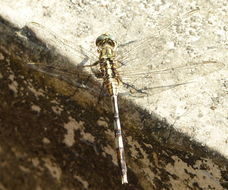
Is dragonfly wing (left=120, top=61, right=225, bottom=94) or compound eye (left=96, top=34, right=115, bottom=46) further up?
compound eye (left=96, top=34, right=115, bottom=46)

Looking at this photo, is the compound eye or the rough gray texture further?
the compound eye

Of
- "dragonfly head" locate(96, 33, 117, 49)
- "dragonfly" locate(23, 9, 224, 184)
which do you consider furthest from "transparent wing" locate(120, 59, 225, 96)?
"dragonfly head" locate(96, 33, 117, 49)

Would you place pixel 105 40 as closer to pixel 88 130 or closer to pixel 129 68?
pixel 129 68

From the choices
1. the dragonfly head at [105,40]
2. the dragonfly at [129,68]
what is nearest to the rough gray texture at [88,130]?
the dragonfly at [129,68]

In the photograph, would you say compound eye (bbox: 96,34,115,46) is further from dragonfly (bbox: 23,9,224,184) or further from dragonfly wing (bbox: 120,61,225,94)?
dragonfly wing (bbox: 120,61,225,94)

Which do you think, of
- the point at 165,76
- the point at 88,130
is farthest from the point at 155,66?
the point at 88,130

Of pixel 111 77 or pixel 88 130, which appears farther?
pixel 111 77
